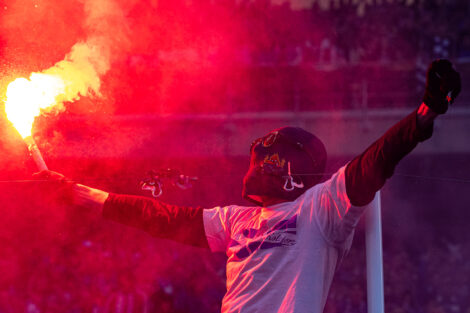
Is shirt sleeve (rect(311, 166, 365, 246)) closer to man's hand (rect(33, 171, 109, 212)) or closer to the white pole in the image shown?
the white pole

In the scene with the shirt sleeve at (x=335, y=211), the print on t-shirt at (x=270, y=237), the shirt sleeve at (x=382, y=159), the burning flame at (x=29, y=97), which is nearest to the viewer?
the shirt sleeve at (x=382, y=159)

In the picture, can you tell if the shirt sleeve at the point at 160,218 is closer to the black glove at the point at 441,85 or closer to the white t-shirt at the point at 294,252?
the white t-shirt at the point at 294,252

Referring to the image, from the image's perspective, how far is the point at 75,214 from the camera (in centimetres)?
Result: 511

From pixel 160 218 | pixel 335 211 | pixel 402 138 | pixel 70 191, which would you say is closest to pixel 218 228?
pixel 160 218

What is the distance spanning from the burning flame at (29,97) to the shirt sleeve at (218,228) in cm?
93

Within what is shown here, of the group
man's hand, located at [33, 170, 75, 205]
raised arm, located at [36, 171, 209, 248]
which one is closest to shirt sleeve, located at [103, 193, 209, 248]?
raised arm, located at [36, 171, 209, 248]

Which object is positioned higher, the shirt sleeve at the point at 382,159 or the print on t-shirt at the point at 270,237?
the shirt sleeve at the point at 382,159

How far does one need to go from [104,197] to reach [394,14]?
6.63m

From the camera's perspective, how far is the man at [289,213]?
1.50m

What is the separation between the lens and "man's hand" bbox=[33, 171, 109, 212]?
2266 millimetres

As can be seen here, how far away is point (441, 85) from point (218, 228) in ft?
3.75

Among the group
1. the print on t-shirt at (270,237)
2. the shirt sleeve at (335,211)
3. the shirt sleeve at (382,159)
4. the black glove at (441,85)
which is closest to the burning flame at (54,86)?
the print on t-shirt at (270,237)

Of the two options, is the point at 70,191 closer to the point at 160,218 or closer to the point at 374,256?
the point at 160,218

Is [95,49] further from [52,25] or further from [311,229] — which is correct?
[311,229]
